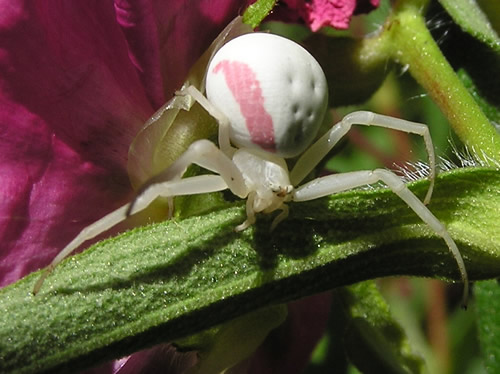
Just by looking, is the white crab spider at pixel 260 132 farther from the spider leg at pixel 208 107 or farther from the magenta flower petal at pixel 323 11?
the magenta flower petal at pixel 323 11

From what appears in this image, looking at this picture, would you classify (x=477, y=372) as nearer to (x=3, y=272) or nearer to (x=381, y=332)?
(x=381, y=332)

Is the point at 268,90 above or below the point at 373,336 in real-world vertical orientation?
above

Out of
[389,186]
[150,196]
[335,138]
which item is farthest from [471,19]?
[150,196]

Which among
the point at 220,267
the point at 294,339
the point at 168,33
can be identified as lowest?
the point at 294,339

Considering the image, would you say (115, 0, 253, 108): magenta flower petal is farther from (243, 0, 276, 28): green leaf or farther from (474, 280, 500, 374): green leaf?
(474, 280, 500, 374): green leaf

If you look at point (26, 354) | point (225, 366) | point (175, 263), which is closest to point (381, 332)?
point (225, 366)

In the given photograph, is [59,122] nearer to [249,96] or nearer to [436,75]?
[249,96]
